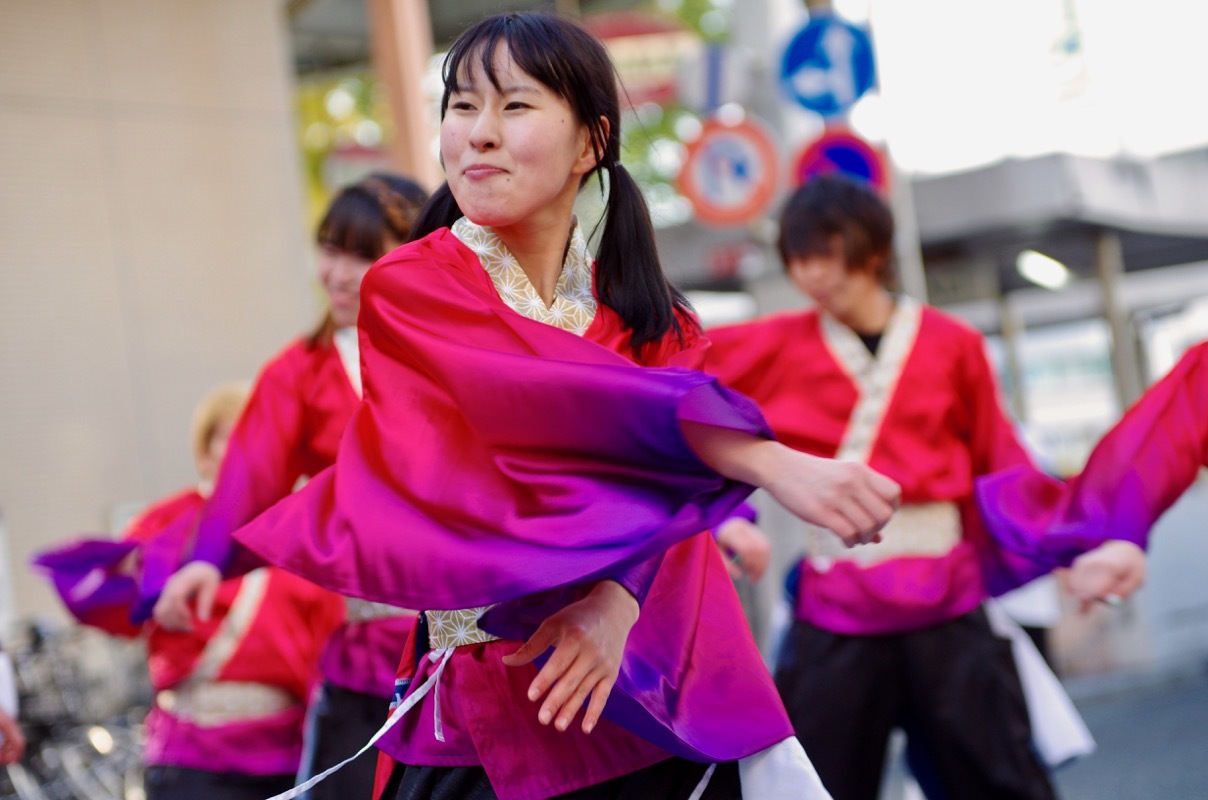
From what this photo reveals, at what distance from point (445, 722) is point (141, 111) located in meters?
7.51

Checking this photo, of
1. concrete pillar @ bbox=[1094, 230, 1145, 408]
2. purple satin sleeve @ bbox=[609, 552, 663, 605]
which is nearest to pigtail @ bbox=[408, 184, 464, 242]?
purple satin sleeve @ bbox=[609, 552, 663, 605]

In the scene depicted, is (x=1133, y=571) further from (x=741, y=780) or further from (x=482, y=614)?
(x=482, y=614)

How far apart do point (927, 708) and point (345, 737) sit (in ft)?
4.46

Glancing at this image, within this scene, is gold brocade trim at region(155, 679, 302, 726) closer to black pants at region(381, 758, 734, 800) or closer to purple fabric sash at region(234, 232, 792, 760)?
black pants at region(381, 758, 734, 800)

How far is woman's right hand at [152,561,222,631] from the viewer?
Result: 3.26 m

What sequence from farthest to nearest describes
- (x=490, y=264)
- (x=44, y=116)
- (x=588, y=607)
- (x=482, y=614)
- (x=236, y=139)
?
(x=236, y=139), (x=44, y=116), (x=490, y=264), (x=482, y=614), (x=588, y=607)

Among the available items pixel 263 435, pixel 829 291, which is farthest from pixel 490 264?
pixel 829 291

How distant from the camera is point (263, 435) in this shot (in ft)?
11.5

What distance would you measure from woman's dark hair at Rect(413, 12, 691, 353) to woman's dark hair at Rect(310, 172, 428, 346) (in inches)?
45.1

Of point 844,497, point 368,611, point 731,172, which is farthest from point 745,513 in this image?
point 731,172

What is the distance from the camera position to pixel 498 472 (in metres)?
1.94

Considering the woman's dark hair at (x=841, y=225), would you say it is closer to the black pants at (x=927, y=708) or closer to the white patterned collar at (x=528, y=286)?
the black pants at (x=927, y=708)

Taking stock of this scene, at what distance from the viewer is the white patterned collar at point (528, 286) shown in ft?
7.20

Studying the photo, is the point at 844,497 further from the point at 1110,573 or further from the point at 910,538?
the point at 910,538
